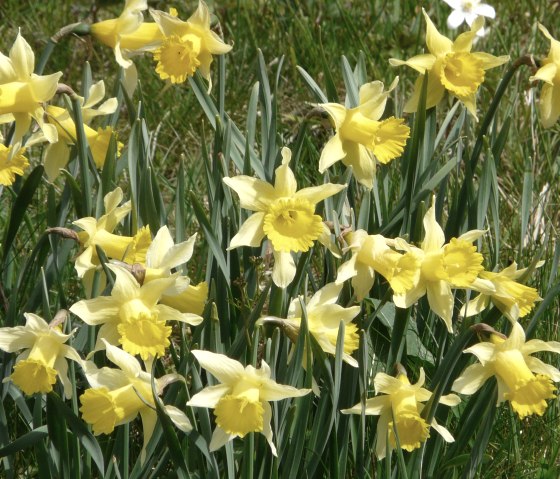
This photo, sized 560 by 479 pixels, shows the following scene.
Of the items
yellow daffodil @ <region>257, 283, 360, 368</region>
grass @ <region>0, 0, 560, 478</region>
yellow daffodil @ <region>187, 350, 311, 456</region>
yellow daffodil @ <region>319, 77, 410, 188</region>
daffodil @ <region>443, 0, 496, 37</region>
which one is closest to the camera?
yellow daffodil @ <region>187, 350, 311, 456</region>

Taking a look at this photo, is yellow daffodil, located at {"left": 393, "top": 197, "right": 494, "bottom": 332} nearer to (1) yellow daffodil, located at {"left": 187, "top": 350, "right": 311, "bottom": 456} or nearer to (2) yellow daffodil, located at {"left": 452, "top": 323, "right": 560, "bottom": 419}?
(2) yellow daffodil, located at {"left": 452, "top": 323, "right": 560, "bottom": 419}

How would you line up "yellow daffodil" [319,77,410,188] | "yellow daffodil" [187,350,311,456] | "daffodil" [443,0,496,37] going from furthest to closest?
"daffodil" [443,0,496,37]
"yellow daffodil" [319,77,410,188]
"yellow daffodil" [187,350,311,456]

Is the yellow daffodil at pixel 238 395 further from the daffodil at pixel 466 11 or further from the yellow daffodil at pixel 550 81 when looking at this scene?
the daffodil at pixel 466 11

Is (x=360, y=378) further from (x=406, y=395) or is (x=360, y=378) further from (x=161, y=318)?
(x=161, y=318)

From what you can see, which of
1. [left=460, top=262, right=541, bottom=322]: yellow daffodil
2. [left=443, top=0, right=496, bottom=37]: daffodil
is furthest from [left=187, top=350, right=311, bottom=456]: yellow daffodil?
[left=443, top=0, right=496, bottom=37]: daffodil

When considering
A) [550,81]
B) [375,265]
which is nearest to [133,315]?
[375,265]

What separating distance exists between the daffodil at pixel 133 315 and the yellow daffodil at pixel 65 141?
1.52ft

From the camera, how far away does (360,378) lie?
1716 mm

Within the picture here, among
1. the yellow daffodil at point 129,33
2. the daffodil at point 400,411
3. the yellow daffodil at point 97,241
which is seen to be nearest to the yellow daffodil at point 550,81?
the daffodil at point 400,411

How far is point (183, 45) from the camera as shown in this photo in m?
1.86

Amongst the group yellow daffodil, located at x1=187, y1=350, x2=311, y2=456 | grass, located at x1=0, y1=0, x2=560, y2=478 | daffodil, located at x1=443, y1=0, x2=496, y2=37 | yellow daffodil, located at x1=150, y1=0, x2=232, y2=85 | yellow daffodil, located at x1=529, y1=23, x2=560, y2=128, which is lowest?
grass, located at x1=0, y1=0, x2=560, y2=478

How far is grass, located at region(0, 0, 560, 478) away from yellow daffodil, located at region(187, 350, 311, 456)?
0.60 meters

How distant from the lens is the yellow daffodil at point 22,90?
71.7 inches

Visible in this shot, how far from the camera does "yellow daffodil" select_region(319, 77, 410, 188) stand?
1806mm
